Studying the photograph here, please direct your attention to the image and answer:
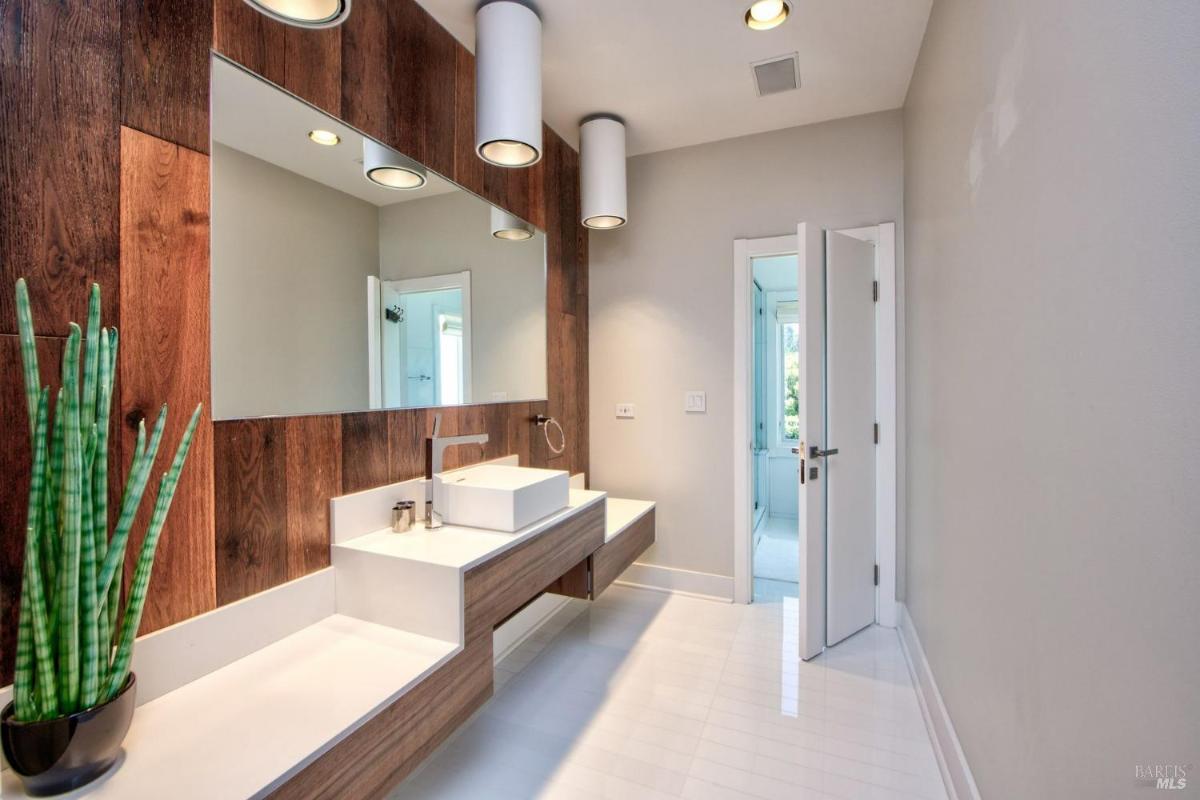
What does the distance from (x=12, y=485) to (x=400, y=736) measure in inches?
34.7

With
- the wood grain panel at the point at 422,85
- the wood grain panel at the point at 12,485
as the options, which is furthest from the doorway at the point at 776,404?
the wood grain panel at the point at 12,485

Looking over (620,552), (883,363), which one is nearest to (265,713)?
(620,552)

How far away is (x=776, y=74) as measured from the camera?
7.62 ft

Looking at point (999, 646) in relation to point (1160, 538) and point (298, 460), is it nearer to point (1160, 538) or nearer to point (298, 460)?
point (1160, 538)

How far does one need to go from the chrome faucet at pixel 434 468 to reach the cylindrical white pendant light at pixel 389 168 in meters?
0.82

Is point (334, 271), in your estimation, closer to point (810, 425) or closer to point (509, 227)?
point (509, 227)

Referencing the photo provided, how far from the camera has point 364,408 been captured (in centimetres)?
168

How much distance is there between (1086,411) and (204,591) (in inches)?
70.5

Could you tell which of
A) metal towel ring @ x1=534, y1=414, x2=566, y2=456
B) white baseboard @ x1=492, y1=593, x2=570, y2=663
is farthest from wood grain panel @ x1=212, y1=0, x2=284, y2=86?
white baseboard @ x1=492, y1=593, x2=570, y2=663

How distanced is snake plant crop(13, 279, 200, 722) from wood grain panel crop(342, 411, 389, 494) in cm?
69

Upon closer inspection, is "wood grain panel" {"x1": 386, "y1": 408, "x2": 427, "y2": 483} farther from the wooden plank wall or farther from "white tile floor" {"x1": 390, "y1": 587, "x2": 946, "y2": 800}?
"white tile floor" {"x1": 390, "y1": 587, "x2": 946, "y2": 800}

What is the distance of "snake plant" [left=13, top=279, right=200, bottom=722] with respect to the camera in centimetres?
Answer: 82

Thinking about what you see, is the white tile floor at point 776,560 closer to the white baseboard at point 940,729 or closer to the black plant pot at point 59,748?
the white baseboard at point 940,729

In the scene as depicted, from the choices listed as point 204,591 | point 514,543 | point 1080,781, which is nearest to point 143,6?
point 204,591
